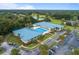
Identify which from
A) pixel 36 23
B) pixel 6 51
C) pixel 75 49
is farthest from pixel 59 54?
pixel 6 51

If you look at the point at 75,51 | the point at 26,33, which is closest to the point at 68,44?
the point at 75,51

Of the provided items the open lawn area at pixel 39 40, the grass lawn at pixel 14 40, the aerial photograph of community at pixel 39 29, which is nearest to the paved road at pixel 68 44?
the aerial photograph of community at pixel 39 29

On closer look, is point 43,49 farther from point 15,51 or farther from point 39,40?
point 15,51

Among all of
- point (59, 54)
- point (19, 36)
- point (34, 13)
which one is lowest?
Answer: point (59, 54)

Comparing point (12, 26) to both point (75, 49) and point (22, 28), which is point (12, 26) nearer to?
point (22, 28)

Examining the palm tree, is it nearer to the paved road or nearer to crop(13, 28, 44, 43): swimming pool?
the paved road

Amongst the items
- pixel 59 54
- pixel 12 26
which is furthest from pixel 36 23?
pixel 59 54

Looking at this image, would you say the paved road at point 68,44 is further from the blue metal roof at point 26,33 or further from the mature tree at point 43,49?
the blue metal roof at point 26,33

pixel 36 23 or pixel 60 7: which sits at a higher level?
pixel 60 7
